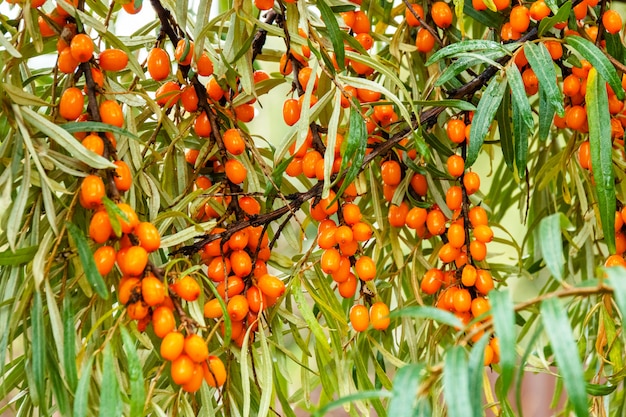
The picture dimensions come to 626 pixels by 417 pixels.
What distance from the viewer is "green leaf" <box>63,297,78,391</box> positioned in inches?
23.4

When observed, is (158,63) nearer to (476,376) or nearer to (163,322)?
(163,322)

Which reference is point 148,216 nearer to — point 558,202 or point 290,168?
point 290,168

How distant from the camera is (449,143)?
87cm

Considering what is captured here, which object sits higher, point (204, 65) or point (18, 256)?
point (204, 65)

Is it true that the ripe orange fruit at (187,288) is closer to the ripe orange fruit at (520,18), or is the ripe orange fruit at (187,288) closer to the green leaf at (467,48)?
the green leaf at (467,48)

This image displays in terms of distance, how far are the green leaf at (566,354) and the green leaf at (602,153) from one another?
0.25 metres

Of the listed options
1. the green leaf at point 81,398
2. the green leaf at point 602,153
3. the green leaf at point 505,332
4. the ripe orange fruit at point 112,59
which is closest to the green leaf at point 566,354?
the green leaf at point 505,332

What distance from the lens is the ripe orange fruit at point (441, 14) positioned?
0.85m

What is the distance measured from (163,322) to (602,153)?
1.44 ft

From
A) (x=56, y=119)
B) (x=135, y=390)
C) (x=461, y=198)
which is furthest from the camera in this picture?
(x=461, y=198)

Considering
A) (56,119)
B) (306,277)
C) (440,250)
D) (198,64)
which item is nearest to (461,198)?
(440,250)

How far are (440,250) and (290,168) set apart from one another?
0.20 m

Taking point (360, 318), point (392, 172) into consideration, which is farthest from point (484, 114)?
point (360, 318)

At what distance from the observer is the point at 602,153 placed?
69cm
